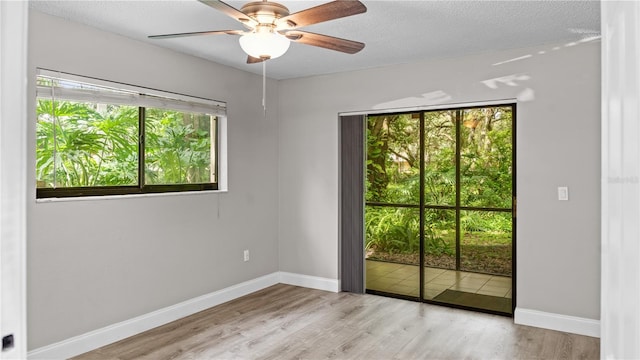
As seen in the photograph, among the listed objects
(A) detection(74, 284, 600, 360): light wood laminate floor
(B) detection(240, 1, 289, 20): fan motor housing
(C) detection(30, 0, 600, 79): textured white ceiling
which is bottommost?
(A) detection(74, 284, 600, 360): light wood laminate floor

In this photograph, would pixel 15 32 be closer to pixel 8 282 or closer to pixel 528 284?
pixel 8 282

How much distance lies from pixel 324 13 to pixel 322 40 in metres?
0.42

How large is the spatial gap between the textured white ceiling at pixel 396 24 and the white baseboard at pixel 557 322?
91.4 inches

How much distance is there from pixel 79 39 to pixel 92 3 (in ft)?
1.64

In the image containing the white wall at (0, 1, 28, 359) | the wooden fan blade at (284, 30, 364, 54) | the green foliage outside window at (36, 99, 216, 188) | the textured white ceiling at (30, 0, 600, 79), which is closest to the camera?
the white wall at (0, 1, 28, 359)

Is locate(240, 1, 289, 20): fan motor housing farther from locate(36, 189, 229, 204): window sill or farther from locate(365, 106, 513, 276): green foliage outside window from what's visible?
locate(365, 106, 513, 276): green foliage outside window

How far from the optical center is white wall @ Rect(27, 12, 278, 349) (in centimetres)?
310

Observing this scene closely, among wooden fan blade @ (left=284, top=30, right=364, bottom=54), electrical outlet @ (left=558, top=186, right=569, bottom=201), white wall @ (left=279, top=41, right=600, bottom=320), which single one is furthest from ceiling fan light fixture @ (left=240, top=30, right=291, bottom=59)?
electrical outlet @ (left=558, top=186, right=569, bottom=201)

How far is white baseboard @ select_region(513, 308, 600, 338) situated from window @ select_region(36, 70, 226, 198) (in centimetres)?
317

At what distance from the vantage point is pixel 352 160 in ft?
16.1

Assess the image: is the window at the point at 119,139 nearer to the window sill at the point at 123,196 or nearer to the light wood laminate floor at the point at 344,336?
the window sill at the point at 123,196
